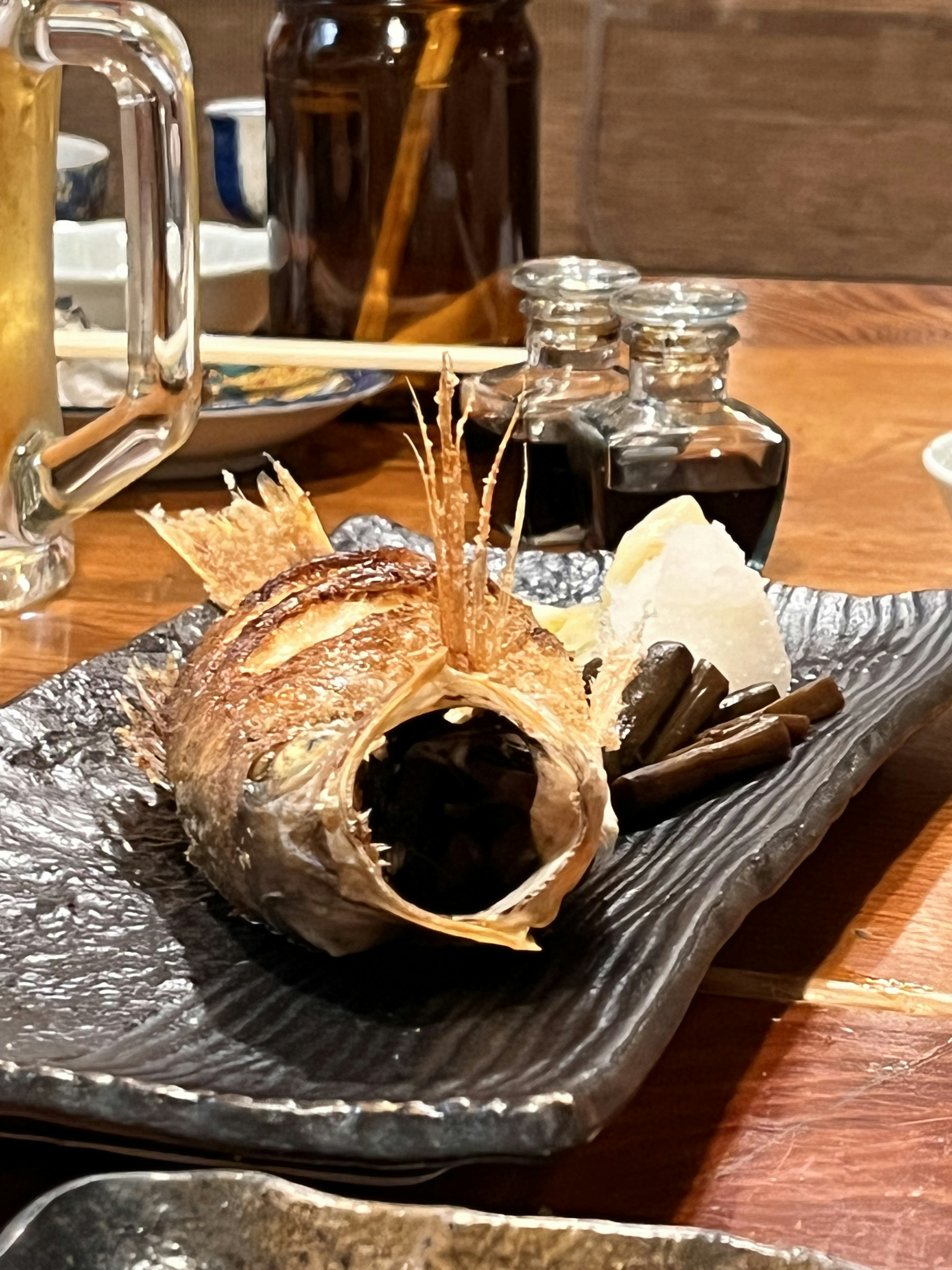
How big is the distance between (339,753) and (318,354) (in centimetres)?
76

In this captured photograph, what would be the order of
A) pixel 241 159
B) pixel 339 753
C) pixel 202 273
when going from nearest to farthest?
pixel 339 753, pixel 202 273, pixel 241 159

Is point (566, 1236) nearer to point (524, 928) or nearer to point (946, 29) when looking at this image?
point (524, 928)

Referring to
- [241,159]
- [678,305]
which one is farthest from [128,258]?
[241,159]

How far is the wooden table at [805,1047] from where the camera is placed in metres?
0.55

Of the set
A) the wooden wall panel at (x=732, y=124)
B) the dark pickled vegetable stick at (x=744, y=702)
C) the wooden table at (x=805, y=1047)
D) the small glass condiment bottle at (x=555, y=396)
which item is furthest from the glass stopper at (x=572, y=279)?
the wooden wall panel at (x=732, y=124)

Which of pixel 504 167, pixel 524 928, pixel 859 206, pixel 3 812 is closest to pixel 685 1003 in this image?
pixel 524 928

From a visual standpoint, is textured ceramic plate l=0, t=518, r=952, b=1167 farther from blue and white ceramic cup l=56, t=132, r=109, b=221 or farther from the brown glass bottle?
blue and white ceramic cup l=56, t=132, r=109, b=221

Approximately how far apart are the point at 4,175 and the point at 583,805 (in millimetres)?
650

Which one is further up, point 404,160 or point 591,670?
point 404,160

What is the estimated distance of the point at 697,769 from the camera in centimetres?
78

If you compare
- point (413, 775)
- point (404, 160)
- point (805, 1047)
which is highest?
point (404, 160)

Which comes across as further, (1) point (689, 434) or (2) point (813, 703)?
(1) point (689, 434)

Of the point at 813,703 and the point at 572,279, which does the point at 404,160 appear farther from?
the point at 813,703

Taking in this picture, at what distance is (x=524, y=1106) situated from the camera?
20.0 inches
